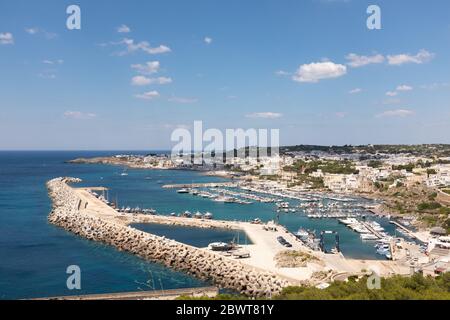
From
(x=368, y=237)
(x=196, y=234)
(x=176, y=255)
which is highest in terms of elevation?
(x=176, y=255)

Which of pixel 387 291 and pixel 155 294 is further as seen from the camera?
pixel 155 294

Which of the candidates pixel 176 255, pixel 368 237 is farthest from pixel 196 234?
pixel 368 237

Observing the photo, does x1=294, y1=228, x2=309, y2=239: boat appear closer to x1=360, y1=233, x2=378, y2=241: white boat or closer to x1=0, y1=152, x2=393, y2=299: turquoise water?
x1=0, y1=152, x2=393, y2=299: turquoise water

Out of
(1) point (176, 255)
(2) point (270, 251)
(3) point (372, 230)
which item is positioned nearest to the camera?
(1) point (176, 255)

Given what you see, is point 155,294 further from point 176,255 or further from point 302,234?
point 302,234
